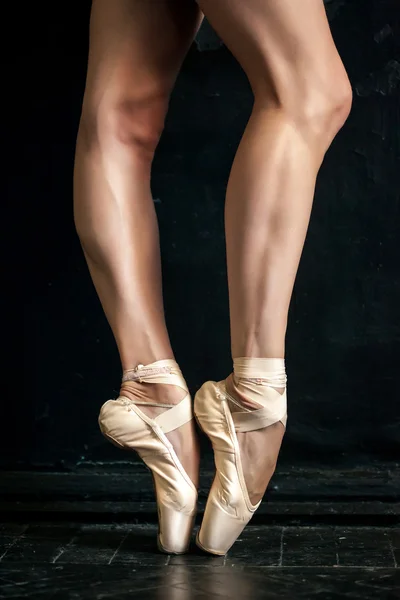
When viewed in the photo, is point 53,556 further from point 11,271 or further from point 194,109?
point 194,109

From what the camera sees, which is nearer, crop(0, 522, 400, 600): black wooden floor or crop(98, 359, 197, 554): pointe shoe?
crop(0, 522, 400, 600): black wooden floor

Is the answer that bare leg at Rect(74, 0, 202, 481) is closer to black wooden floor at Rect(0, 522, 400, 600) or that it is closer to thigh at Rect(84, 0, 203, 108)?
thigh at Rect(84, 0, 203, 108)

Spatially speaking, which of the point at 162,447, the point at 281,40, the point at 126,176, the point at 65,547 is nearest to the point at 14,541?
the point at 65,547

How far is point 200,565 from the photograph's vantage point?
1.10 metres

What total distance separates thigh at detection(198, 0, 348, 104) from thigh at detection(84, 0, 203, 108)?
0.41ft

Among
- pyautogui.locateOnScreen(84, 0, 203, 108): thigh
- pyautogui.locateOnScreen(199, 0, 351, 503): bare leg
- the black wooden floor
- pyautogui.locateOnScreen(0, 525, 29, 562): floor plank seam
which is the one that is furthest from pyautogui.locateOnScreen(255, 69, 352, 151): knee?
pyautogui.locateOnScreen(0, 525, 29, 562): floor plank seam

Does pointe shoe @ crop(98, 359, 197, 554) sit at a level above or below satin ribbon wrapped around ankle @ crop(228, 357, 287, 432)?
below

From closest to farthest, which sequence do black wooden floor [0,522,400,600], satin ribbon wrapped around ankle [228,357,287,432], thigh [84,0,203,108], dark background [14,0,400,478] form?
black wooden floor [0,522,400,600] → satin ribbon wrapped around ankle [228,357,287,432] → thigh [84,0,203,108] → dark background [14,0,400,478]

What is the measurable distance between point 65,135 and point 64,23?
19 centimetres

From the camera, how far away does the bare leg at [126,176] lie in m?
1.19

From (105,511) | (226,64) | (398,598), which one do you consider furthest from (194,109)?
(398,598)

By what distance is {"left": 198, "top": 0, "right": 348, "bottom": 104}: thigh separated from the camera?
107 centimetres

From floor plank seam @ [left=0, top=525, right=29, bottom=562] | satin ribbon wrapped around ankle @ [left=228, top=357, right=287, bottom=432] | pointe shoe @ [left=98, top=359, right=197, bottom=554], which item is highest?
satin ribbon wrapped around ankle @ [left=228, top=357, right=287, bottom=432]

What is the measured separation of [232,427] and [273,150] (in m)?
0.36
